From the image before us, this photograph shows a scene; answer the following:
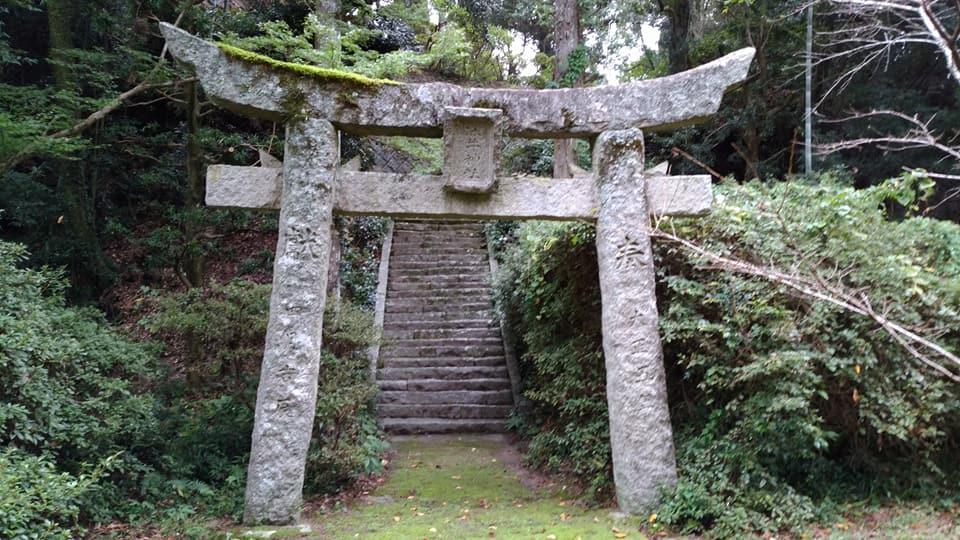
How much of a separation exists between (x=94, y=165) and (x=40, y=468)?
8.81 meters

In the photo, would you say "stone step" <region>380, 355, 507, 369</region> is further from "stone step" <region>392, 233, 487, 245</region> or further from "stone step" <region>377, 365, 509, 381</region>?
"stone step" <region>392, 233, 487, 245</region>

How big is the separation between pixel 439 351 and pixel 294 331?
5.26 metres

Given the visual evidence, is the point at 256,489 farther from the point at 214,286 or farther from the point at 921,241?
the point at 921,241

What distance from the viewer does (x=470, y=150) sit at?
213 inches

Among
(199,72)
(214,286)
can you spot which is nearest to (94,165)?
(214,286)

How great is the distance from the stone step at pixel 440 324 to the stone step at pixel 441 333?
0.06m

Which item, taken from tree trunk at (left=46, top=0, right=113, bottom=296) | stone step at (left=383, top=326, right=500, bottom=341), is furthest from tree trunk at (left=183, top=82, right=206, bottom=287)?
stone step at (left=383, top=326, right=500, bottom=341)

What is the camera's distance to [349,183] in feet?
17.9

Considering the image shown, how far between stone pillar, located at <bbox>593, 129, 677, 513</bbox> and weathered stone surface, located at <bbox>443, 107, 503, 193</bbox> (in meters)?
0.97

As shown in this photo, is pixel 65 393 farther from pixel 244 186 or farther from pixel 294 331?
pixel 244 186

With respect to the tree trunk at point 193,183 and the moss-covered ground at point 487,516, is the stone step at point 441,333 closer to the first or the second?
the tree trunk at point 193,183

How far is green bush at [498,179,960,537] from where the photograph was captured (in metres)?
4.77

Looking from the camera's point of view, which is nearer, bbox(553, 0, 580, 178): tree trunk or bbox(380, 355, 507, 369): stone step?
bbox(380, 355, 507, 369): stone step

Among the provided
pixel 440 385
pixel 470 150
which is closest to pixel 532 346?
pixel 440 385
